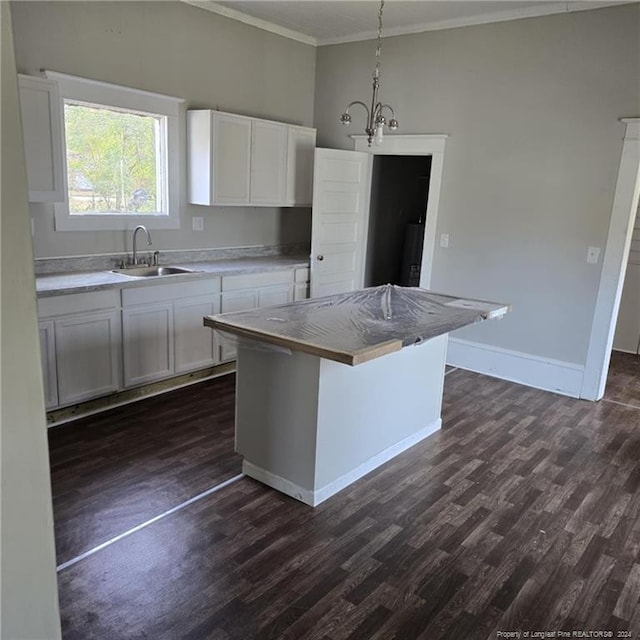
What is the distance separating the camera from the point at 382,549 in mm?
2465

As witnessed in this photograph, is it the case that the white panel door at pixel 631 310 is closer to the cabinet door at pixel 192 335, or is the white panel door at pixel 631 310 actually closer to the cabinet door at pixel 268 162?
the cabinet door at pixel 268 162

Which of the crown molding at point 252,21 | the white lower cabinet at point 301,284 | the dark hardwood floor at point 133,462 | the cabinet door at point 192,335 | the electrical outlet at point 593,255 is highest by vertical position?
the crown molding at point 252,21

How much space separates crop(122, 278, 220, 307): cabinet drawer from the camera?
148 inches

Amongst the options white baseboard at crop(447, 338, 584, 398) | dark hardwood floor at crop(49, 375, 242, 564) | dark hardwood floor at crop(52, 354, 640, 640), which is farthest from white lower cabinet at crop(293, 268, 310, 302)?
dark hardwood floor at crop(52, 354, 640, 640)

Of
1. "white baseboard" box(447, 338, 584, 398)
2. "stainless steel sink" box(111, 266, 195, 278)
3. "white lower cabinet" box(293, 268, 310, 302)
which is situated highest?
"stainless steel sink" box(111, 266, 195, 278)

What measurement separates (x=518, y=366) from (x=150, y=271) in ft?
10.3

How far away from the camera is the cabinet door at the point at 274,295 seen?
4734 millimetres

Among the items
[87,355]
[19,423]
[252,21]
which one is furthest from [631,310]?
[19,423]

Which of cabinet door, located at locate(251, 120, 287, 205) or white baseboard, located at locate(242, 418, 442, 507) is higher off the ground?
cabinet door, located at locate(251, 120, 287, 205)

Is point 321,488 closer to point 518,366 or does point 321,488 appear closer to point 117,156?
point 518,366

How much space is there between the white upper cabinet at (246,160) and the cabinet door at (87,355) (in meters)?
1.44

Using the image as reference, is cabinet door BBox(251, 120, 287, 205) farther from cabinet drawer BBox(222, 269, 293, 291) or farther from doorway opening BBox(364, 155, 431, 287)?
doorway opening BBox(364, 155, 431, 287)

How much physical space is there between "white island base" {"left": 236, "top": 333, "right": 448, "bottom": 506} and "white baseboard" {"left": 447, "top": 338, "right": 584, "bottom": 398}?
185 cm

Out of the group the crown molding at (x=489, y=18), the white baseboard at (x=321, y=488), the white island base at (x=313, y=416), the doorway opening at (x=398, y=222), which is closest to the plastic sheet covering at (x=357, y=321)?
the white island base at (x=313, y=416)
